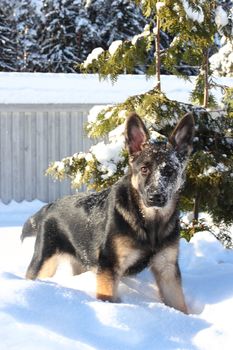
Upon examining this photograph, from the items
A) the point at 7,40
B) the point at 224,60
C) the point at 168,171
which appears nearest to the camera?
the point at 168,171

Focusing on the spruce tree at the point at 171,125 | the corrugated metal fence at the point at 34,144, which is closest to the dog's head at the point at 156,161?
the spruce tree at the point at 171,125

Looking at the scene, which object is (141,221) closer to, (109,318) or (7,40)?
(109,318)

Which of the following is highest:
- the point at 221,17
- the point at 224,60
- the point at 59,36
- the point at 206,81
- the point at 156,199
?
the point at 59,36

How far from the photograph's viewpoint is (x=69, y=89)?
46.9ft

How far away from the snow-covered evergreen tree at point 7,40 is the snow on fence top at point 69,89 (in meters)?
17.0

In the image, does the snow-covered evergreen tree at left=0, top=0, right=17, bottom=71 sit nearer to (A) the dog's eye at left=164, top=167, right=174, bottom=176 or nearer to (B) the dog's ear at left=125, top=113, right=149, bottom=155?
(B) the dog's ear at left=125, top=113, right=149, bottom=155

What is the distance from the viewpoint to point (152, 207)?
428cm

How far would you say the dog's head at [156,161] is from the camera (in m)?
4.21

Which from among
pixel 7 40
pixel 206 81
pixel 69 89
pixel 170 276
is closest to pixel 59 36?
pixel 7 40

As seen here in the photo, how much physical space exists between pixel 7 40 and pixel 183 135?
96.6ft

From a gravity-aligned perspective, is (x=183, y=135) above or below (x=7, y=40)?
below

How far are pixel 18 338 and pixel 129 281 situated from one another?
7.26ft

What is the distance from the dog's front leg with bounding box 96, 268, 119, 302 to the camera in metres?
4.16

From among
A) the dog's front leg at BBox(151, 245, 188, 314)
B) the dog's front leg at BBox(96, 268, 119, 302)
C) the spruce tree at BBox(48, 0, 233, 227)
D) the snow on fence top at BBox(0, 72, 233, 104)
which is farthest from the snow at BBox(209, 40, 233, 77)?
the dog's front leg at BBox(96, 268, 119, 302)
